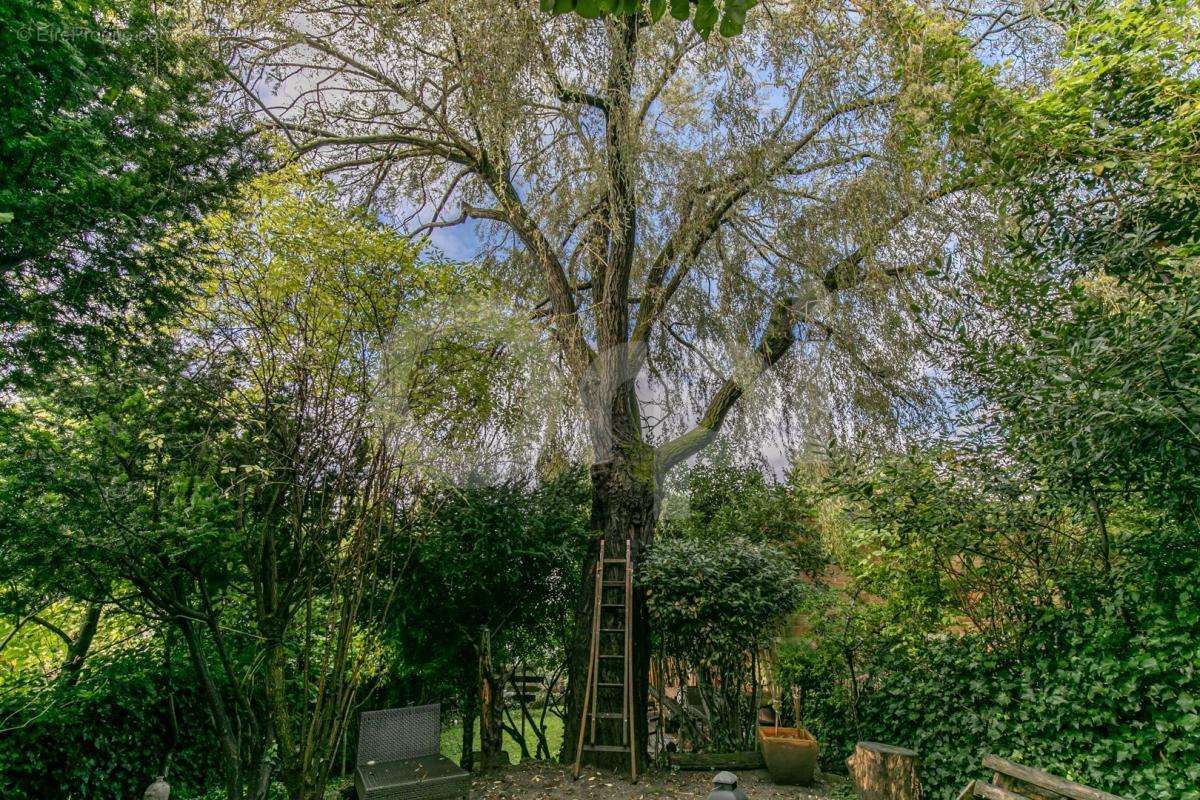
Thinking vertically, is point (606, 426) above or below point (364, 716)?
above

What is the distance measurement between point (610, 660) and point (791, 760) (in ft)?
5.08

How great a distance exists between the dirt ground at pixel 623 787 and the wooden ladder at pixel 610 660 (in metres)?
0.14

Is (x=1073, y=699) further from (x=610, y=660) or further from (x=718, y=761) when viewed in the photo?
(x=610, y=660)

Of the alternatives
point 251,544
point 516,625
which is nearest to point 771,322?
point 516,625

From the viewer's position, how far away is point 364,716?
4059 millimetres

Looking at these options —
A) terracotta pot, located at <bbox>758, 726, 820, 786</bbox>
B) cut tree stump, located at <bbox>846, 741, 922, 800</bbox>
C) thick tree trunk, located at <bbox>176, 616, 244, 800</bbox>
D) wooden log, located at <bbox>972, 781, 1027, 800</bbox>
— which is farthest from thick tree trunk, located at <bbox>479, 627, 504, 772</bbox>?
wooden log, located at <bbox>972, 781, 1027, 800</bbox>

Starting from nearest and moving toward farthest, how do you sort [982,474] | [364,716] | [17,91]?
[17,91] → [982,474] → [364,716]

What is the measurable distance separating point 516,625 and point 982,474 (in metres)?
3.85

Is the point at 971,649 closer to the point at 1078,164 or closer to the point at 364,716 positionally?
the point at 1078,164

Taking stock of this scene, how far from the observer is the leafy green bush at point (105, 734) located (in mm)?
3191

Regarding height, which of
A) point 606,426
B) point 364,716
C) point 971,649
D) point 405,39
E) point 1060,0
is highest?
point 405,39

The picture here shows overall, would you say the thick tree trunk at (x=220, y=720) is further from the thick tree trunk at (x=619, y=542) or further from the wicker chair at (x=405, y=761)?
the thick tree trunk at (x=619, y=542)

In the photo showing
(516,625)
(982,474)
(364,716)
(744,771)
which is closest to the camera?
(982,474)

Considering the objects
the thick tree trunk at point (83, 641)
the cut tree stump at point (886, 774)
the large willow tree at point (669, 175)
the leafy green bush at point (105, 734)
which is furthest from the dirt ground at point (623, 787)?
the thick tree trunk at point (83, 641)
